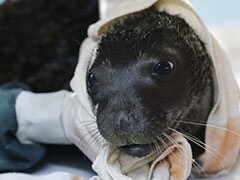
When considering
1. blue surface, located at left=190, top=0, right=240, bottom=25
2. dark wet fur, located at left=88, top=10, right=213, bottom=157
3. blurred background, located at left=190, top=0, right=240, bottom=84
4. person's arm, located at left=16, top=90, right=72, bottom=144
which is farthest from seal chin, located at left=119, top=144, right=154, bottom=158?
blue surface, located at left=190, top=0, right=240, bottom=25

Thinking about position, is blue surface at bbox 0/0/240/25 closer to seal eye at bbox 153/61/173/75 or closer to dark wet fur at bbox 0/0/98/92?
dark wet fur at bbox 0/0/98/92

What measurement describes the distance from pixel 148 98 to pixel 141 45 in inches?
4.5

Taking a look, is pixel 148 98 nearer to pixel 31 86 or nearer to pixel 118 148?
pixel 118 148

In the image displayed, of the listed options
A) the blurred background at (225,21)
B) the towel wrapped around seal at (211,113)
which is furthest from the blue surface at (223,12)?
the towel wrapped around seal at (211,113)

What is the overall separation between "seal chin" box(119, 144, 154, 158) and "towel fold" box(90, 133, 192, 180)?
2 centimetres

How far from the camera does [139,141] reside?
3.65 ft

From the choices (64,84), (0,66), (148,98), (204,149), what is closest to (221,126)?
(204,149)

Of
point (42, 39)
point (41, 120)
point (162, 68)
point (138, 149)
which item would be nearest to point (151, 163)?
point (138, 149)

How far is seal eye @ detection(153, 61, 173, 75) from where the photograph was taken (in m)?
1.20

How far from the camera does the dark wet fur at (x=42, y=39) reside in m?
1.76

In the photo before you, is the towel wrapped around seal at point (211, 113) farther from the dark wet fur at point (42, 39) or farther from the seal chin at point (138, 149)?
the dark wet fur at point (42, 39)

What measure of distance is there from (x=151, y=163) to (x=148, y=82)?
0.14m

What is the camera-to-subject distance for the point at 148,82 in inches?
46.6

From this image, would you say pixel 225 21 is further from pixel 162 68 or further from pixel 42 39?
pixel 162 68
